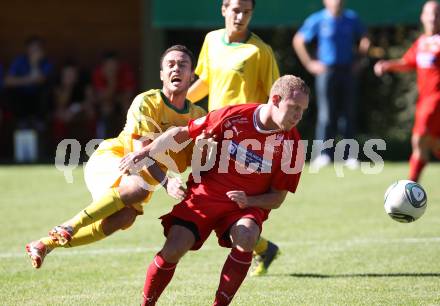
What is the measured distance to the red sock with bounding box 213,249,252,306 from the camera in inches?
205

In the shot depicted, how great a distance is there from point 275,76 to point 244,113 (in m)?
1.51

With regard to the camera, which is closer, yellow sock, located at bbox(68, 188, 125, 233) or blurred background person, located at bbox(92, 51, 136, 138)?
yellow sock, located at bbox(68, 188, 125, 233)

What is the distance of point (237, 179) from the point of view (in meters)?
5.53

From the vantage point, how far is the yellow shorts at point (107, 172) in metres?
5.93

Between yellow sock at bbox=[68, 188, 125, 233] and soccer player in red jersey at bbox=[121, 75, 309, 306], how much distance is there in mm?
407

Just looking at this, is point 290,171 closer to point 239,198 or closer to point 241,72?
point 239,198

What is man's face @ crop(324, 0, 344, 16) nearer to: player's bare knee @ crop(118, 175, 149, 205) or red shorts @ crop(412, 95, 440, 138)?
red shorts @ crop(412, 95, 440, 138)

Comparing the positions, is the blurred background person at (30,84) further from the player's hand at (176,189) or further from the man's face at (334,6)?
the player's hand at (176,189)

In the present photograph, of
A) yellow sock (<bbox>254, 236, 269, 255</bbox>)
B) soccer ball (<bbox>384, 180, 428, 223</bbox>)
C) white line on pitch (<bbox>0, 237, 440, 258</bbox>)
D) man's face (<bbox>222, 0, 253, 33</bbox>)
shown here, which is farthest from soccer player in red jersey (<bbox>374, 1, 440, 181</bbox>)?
yellow sock (<bbox>254, 236, 269, 255</bbox>)

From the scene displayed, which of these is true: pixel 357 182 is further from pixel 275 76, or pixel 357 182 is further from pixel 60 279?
pixel 60 279

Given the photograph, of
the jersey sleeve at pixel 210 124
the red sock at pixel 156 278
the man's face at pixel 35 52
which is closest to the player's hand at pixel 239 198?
the jersey sleeve at pixel 210 124

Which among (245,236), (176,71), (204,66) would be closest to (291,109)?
(245,236)

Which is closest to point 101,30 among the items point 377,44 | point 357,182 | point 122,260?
point 377,44

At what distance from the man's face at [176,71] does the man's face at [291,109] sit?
85cm
